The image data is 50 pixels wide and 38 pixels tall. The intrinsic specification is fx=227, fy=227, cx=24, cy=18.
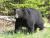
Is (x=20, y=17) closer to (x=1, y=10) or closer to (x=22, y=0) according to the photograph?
(x=1, y=10)

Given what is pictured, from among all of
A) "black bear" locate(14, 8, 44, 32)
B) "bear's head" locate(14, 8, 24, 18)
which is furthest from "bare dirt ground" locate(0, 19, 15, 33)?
"bear's head" locate(14, 8, 24, 18)

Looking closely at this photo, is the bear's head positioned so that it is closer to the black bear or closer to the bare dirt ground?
the black bear

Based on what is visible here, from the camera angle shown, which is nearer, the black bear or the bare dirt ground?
the black bear

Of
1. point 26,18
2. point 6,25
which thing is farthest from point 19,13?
point 6,25

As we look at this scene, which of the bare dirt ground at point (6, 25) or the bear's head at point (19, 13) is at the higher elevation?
the bear's head at point (19, 13)

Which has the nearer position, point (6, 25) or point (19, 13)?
point (19, 13)

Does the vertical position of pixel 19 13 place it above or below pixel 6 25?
above

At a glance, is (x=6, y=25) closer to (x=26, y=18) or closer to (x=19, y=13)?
(x=19, y=13)

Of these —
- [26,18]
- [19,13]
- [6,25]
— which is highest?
[19,13]

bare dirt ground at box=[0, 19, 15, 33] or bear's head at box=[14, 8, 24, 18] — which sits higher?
bear's head at box=[14, 8, 24, 18]

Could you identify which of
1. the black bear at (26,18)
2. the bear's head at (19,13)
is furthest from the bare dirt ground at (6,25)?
the bear's head at (19,13)

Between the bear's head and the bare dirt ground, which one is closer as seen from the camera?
the bear's head

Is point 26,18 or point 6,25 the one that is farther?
point 6,25

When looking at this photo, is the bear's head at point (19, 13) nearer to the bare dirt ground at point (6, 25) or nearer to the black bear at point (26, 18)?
the black bear at point (26, 18)
